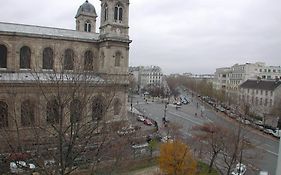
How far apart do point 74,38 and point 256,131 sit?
27.6 metres

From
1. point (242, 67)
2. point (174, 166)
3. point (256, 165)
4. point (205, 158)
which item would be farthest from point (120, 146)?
point (242, 67)

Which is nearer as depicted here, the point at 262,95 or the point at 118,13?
the point at 118,13

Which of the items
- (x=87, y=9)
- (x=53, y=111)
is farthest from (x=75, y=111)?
(x=87, y=9)

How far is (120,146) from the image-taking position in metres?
19.6

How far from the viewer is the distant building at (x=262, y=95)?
55781 millimetres

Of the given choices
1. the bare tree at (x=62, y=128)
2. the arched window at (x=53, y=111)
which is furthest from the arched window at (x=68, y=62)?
the arched window at (x=53, y=111)

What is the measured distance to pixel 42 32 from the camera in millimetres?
33844

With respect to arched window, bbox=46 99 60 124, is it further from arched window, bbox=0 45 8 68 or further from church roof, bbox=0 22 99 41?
church roof, bbox=0 22 99 41

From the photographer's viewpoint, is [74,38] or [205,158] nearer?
[205,158]

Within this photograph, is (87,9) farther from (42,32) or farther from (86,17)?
(42,32)

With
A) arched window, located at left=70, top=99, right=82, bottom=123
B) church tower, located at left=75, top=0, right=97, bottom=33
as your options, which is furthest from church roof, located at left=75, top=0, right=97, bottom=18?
arched window, located at left=70, top=99, right=82, bottom=123

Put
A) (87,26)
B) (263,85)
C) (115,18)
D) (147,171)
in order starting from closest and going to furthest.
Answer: (147,171) → (115,18) → (87,26) → (263,85)

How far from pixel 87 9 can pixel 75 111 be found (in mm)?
37252

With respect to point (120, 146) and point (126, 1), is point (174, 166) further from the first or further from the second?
point (126, 1)
